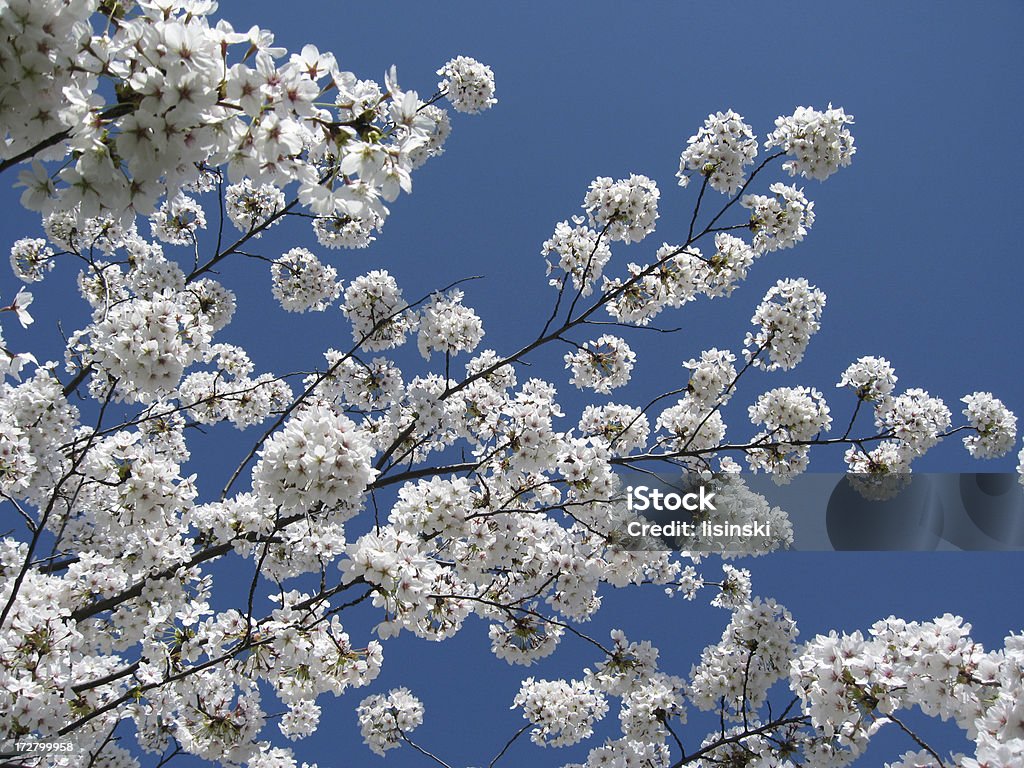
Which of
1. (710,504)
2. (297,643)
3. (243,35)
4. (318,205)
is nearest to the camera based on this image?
(243,35)

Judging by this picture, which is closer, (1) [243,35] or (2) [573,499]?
(1) [243,35]

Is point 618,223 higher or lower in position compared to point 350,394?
higher

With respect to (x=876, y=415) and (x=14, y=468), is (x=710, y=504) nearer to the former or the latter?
(x=876, y=415)

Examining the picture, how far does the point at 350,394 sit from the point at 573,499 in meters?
3.70

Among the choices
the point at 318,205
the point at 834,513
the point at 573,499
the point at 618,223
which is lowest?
the point at 318,205

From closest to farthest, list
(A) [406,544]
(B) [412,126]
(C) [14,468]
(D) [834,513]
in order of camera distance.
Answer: (B) [412,126]
(A) [406,544]
(C) [14,468]
(D) [834,513]

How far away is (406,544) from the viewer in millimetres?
4980

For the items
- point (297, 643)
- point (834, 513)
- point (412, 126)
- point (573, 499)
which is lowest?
point (297, 643)

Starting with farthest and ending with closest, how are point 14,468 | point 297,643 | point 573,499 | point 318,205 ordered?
point 573,499 → point 14,468 → point 297,643 → point 318,205

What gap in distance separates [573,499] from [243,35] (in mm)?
5484

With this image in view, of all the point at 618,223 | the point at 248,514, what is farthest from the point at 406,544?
the point at 618,223

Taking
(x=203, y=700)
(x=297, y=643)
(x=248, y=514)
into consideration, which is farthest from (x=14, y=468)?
(x=297, y=643)

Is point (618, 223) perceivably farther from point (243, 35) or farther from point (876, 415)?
point (243, 35)

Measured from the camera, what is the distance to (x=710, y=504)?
Answer: 8.10 metres
